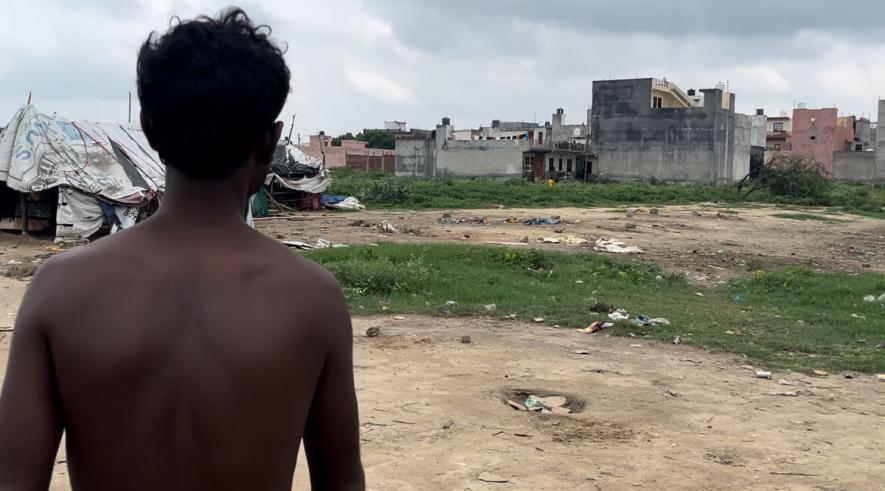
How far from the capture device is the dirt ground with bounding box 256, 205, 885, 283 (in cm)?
1409

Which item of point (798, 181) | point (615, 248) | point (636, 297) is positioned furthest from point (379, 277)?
point (798, 181)

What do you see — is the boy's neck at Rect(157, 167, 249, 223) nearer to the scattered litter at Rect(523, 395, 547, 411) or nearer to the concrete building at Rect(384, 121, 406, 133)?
the scattered litter at Rect(523, 395, 547, 411)

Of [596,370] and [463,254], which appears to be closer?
[596,370]

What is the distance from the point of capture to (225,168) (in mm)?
1315

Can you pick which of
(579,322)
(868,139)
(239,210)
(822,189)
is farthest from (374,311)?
(868,139)

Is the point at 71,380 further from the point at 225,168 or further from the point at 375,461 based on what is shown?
the point at 375,461

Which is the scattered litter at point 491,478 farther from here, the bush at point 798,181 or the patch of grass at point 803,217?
the bush at point 798,181

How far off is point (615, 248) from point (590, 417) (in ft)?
32.5

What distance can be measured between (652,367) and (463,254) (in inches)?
215

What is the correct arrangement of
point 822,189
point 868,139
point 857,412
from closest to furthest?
point 857,412 < point 822,189 < point 868,139

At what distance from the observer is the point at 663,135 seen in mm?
47031

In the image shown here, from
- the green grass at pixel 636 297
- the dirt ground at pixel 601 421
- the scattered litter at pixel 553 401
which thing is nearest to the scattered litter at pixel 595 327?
the green grass at pixel 636 297

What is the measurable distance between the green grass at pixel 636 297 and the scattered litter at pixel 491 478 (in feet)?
11.6

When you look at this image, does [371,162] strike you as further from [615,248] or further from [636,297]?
[636,297]
